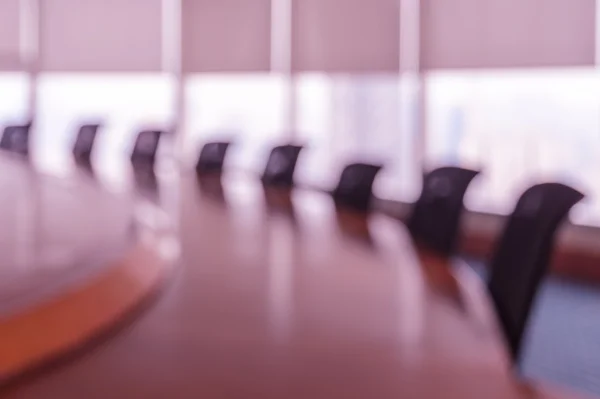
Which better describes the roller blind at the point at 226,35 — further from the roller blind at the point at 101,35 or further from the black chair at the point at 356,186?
the black chair at the point at 356,186

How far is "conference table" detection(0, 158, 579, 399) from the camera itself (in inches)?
44.4

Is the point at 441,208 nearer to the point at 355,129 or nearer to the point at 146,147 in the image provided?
the point at 146,147

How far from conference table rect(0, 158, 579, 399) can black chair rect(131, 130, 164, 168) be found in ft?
12.0

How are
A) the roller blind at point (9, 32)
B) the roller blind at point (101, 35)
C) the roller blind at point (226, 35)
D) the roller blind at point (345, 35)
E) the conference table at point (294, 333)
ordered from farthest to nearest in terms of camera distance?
A: the roller blind at point (9, 32), the roller blind at point (101, 35), the roller blind at point (226, 35), the roller blind at point (345, 35), the conference table at point (294, 333)

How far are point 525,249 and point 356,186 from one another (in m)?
1.76

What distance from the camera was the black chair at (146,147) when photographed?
609 centimetres

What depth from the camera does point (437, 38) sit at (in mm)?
6859

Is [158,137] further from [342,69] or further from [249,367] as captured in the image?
[249,367]

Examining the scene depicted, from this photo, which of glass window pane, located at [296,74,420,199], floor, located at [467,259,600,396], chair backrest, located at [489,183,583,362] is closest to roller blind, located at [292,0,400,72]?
glass window pane, located at [296,74,420,199]

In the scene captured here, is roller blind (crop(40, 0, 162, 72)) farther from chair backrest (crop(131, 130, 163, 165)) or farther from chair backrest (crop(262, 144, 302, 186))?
chair backrest (crop(262, 144, 302, 186))

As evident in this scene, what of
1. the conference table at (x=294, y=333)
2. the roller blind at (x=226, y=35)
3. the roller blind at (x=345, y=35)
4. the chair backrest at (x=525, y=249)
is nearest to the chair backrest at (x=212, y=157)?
the roller blind at (x=345, y=35)

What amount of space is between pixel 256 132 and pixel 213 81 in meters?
0.79

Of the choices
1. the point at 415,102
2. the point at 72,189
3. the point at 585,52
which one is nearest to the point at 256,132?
the point at 415,102

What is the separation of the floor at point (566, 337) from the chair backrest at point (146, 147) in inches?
118
